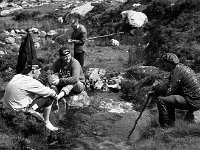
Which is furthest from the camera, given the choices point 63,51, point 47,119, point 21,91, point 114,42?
point 114,42

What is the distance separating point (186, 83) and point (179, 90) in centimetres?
26

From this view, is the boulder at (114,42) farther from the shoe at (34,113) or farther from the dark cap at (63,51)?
the shoe at (34,113)

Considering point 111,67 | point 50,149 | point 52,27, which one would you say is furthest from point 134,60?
point 52,27

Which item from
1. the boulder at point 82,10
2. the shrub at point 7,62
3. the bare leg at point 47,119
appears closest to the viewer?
the bare leg at point 47,119

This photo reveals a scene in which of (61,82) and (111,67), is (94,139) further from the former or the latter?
(111,67)

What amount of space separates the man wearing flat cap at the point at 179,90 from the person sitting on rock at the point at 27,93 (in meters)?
2.24

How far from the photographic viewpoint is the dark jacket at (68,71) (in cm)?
818

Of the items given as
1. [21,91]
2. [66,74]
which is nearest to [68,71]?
[66,74]

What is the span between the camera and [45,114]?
726 centimetres

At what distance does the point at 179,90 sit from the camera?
686cm

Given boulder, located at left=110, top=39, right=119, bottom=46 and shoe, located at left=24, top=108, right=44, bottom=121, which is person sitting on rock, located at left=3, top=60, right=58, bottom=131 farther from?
boulder, located at left=110, top=39, right=119, bottom=46

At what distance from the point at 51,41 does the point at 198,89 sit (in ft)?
38.3

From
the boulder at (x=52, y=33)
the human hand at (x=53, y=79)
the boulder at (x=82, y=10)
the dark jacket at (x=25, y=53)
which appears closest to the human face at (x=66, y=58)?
the human hand at (x=53, y=79)

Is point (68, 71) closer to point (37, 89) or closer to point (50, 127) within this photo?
point (50, 127)
